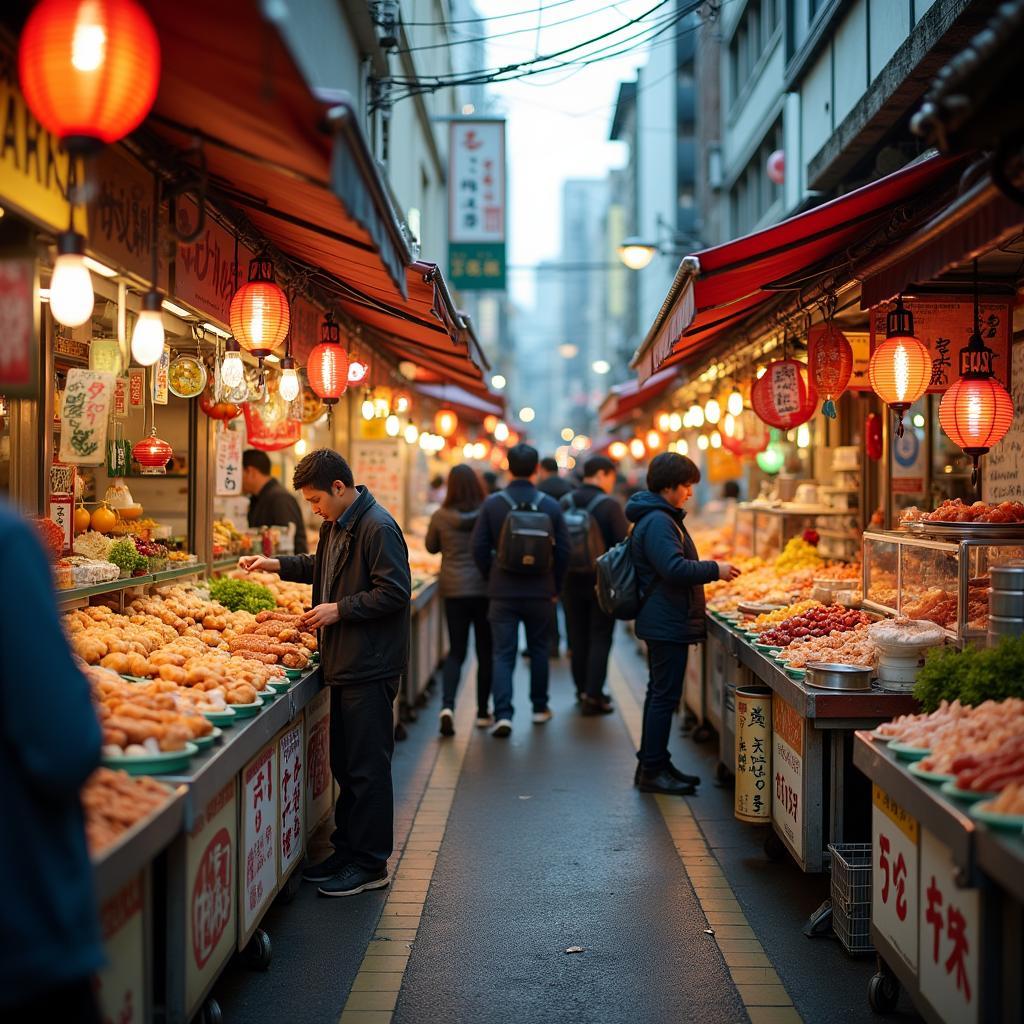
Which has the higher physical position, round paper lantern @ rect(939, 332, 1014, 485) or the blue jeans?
round paper lantern @ rect(939, 332, 1014, 485)

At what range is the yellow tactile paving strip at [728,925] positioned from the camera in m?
5.00

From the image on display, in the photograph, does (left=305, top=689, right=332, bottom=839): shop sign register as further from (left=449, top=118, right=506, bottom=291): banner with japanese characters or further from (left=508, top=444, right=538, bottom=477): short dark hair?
(left=449, top=118, right=506, bottom=291): banner with japanese characters

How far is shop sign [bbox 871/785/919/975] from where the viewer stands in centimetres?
457

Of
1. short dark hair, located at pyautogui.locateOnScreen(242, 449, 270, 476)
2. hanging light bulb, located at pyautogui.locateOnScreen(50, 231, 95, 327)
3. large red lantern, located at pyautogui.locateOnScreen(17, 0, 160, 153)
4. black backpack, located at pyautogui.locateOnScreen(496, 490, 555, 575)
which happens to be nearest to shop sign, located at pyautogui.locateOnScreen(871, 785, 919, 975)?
hanging light bulb, located at pyautogui.locateOnScreen(50, 231, 95, 327)

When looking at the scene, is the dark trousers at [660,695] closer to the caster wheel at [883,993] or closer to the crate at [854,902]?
the crate at [854,902]

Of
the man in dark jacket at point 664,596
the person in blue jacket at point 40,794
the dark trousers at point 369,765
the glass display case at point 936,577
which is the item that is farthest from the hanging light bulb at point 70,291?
the man in dark jacket at point 664,596

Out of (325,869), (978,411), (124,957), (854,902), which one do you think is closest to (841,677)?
(854,902)

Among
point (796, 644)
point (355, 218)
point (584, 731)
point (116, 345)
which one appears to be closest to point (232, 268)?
point (116, 345)

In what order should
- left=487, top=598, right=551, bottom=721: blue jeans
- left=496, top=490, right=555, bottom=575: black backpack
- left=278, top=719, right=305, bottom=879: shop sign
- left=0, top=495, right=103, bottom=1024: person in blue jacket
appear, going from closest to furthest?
1. left=0, top=495, right=103, bottom=1024: person in blue jacket
2. left=278, top=719, right=305, bottom=879: shop sign
3. left=496, top=490, right=555, bottom=575: black backpack
4. left=487, top=598, right=551, bottom=721: blue jeans

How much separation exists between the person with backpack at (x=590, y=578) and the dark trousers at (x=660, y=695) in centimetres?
287

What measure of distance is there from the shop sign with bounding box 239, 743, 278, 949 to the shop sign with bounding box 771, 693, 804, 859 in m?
2.89

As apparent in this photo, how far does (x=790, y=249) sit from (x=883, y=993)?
436 centimetres

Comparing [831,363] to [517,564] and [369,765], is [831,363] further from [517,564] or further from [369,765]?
[369,765]

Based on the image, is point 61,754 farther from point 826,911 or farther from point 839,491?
point 839,491
